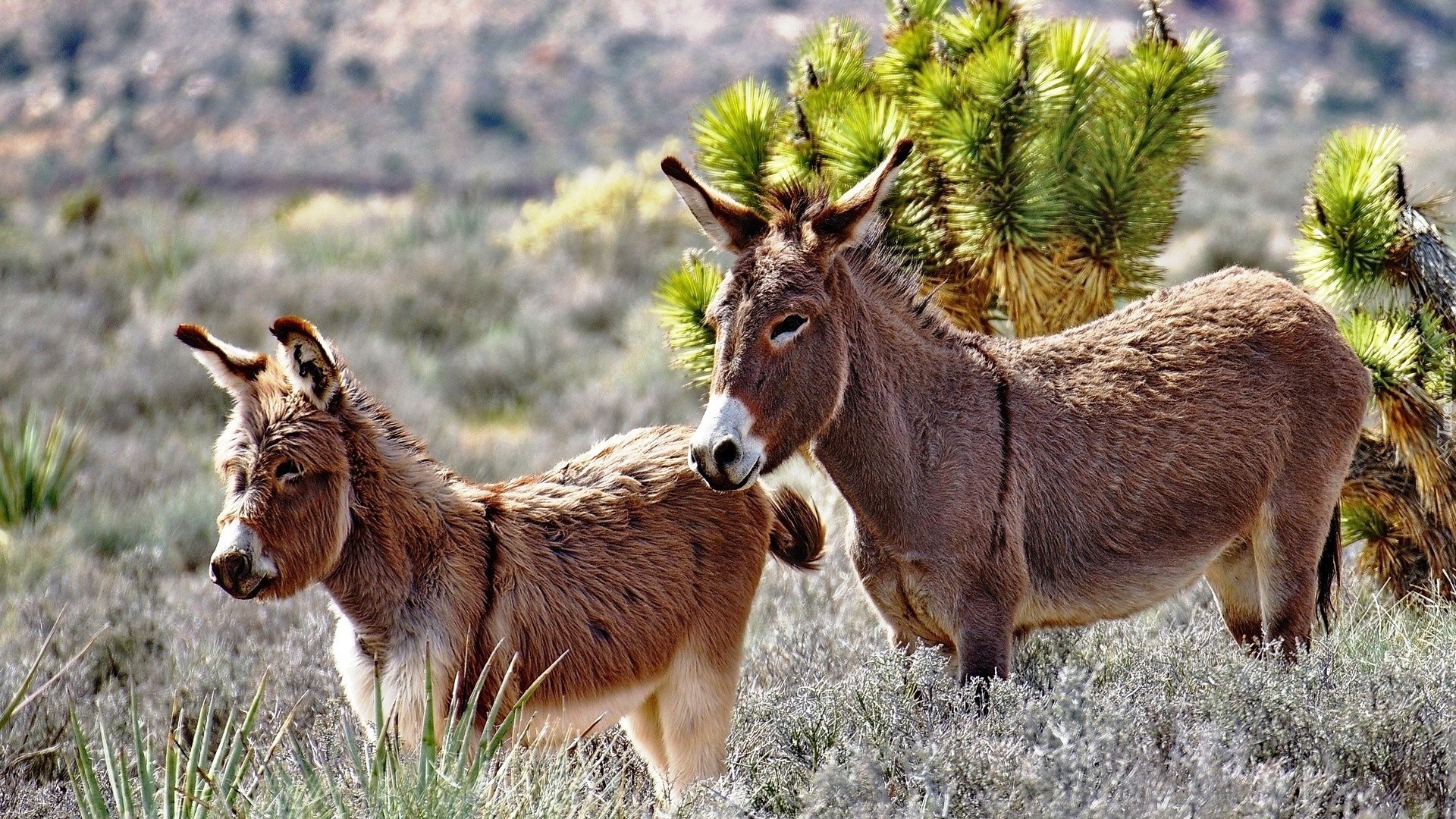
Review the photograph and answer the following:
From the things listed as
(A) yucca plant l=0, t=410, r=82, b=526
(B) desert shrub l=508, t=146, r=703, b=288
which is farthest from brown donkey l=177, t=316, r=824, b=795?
(B) desert shrub l=508, t=146, r=703, b=288

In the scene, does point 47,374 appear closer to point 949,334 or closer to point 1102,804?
point 949,334

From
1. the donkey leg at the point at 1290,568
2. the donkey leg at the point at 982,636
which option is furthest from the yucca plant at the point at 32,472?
the donkey leg at the point at 1290,568

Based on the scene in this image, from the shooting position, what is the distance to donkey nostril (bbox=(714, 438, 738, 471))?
372 cm

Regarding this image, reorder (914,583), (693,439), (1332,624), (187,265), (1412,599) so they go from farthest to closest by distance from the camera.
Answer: (187,265), (1412,599), (1332,624), (914,583), (693,439)

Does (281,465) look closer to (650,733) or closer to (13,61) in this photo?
(650,733)

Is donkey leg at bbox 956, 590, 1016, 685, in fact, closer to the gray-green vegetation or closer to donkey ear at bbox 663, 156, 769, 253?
the gray-green vegetation

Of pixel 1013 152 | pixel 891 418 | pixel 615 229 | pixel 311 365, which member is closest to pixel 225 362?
pixel 311 365

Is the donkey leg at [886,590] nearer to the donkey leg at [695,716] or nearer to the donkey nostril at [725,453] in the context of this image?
the donkey leg at [695,716]

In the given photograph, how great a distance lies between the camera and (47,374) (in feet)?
38.9

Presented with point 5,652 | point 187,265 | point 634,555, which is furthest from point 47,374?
point 634,555

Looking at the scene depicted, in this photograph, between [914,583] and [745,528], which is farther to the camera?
[745,528]

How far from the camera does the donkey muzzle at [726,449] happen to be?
3.71 meters

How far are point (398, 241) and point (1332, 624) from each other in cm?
1498

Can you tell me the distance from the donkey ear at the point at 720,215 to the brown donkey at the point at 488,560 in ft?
2.91
